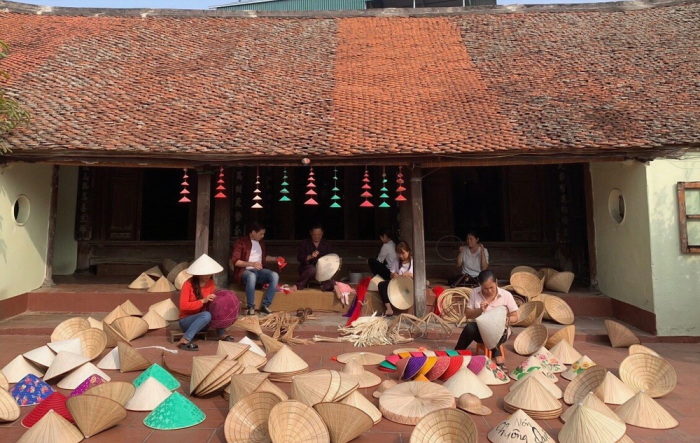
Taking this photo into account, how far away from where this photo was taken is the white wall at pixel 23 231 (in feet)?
21.7

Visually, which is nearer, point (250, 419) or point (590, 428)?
point (590, 428)

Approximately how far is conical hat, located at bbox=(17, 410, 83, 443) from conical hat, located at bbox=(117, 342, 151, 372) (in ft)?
4.65

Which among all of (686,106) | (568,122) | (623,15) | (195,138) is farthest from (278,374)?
(623,15)

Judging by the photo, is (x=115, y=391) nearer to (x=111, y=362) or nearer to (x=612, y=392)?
(x=111, y=362)

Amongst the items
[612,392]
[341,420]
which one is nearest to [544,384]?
[612,392]

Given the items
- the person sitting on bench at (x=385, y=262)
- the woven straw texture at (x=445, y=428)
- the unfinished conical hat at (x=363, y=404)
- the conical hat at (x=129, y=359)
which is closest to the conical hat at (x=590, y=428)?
the woven straw texture at (x=445, y=428)

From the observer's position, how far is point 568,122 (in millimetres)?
6594

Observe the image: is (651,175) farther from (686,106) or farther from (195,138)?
(195,138)

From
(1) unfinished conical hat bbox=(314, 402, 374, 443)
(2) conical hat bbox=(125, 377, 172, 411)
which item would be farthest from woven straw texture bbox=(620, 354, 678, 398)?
(2) conical hat bbox=(125, 377, 172, 411)

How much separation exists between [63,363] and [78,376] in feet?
0.66

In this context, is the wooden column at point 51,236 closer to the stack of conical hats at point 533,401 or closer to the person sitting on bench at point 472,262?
the person sitting on bench at point 472,262

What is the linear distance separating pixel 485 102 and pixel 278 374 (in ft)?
17.6

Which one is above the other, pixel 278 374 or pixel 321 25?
pixel 321 25

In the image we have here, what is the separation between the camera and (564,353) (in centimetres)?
477
